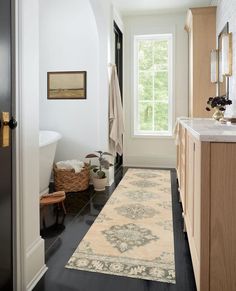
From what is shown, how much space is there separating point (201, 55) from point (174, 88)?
1.05 metres

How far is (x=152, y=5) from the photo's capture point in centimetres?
488

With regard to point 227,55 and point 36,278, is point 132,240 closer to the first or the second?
point 36,278

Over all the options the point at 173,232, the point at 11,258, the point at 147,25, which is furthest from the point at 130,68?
the point at 11,258

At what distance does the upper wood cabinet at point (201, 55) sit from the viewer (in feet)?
14.3

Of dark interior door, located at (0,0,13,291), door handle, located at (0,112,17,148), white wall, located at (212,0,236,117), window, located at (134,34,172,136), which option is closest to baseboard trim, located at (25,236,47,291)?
dark interior door, located at (0,0,13,291)

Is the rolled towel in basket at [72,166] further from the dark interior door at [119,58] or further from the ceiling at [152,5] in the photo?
the ceiling at [152,5]

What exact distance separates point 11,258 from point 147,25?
4.89 meters

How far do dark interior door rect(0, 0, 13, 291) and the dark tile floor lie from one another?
310mm

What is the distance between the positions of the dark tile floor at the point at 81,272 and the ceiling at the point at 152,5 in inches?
140

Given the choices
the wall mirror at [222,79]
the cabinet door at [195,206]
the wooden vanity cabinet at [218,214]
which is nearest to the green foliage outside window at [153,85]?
the wall mirror at [222,79]

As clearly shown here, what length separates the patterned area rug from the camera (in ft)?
6.27

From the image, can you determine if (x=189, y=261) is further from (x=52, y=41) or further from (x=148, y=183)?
(x=52, y=41)

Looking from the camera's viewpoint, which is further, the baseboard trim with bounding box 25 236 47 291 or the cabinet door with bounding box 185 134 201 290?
the baseboard trim with bounding box 25 236 47 291

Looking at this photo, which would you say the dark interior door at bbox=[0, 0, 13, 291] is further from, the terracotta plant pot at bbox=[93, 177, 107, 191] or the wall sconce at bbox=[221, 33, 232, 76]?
the wall sconce at bbox=[221, 33, 232, 76]
